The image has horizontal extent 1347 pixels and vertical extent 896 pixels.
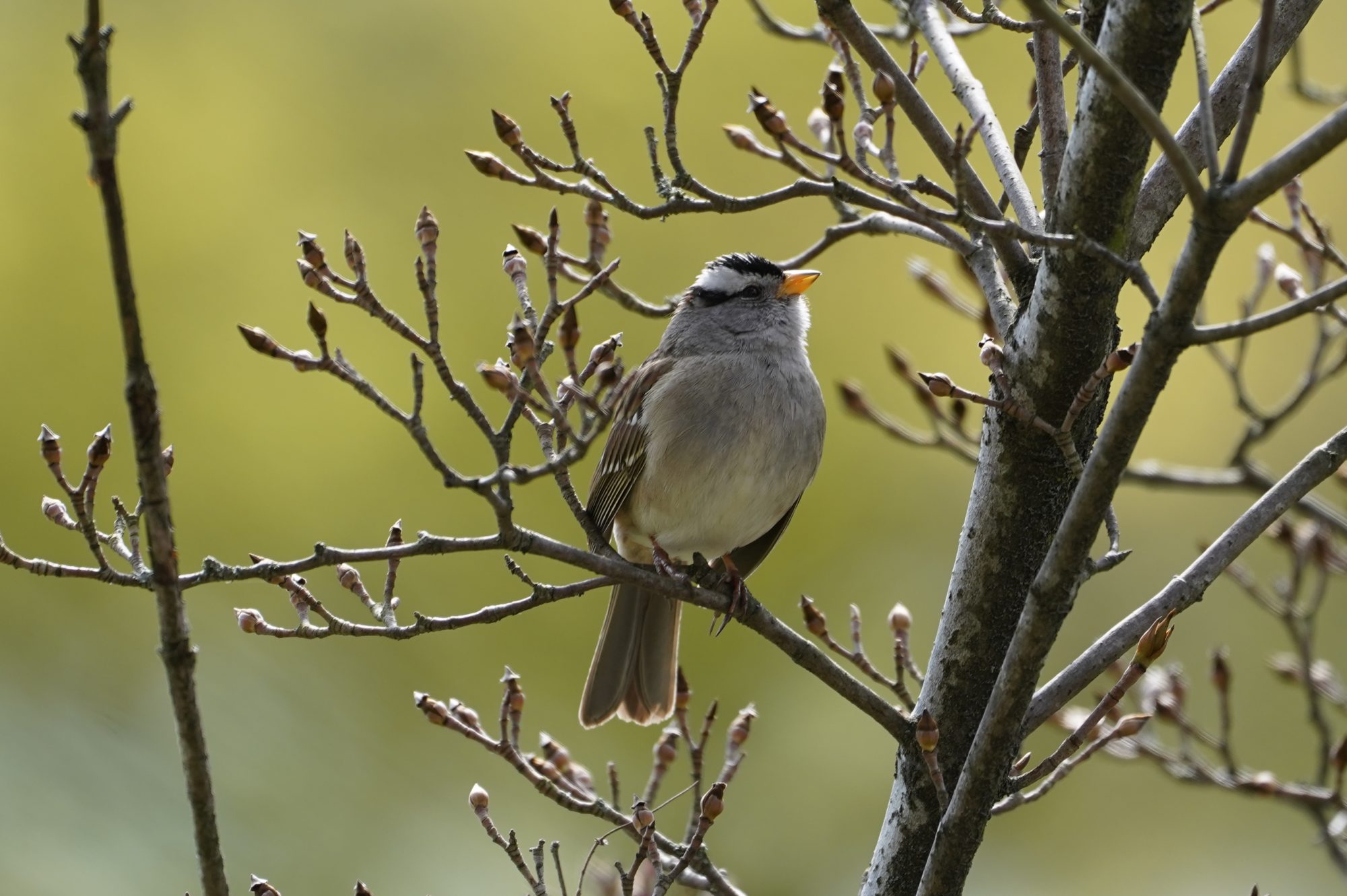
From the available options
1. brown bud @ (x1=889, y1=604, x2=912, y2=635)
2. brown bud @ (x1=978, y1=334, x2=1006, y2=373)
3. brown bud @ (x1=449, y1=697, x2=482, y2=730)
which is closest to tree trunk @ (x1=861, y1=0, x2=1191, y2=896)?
brown bud @ (x1=978, y1=334, x2=1006, y2=373)

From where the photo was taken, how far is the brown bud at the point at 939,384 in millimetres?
2178

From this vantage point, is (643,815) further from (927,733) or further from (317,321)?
(317,321)

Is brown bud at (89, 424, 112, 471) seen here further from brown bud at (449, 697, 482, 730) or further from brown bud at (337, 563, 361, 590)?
brown bud at (449, 697, 482, 730)

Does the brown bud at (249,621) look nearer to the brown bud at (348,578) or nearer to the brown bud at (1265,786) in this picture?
the brown bud at (348,578)

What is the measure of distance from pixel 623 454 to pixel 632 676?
60 cm

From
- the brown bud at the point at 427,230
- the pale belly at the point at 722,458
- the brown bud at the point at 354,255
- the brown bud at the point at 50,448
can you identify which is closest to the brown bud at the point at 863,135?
the brown bud at the point at 427,230

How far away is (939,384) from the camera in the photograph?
86.3 inches

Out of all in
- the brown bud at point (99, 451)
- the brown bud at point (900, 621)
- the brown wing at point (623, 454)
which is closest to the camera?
the brown bud at point (99, 451)

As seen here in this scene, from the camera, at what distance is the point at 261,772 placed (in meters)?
4.62

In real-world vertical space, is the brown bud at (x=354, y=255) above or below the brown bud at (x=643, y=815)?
above

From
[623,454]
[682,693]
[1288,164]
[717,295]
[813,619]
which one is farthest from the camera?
[717,295]

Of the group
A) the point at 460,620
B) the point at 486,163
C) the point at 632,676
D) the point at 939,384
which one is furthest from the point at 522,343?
the point at 632,676

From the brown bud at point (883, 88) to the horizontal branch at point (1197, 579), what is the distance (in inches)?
35.1

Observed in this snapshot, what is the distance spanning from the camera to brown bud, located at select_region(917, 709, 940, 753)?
2.23 meters
